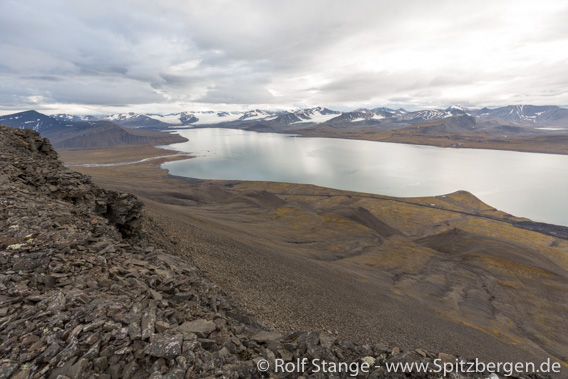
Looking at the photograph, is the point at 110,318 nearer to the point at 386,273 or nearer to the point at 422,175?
the point at 386,273

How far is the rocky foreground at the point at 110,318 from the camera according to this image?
5789 millimetres

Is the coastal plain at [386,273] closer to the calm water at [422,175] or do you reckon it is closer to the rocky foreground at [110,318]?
the rocky foreground at [110,318]

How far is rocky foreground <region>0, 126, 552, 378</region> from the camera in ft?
19.0

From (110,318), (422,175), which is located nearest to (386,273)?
(110,318)

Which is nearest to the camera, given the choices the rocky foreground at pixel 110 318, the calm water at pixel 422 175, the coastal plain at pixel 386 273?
the rocky foreground at pixel 110 318

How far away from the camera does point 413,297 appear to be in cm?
2991

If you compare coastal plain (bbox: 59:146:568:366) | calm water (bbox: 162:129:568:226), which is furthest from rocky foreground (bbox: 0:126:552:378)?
calm water (bbox: 162:129:568:226)

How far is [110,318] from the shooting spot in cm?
675

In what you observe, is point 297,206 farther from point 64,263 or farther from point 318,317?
point 64,263

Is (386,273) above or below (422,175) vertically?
above

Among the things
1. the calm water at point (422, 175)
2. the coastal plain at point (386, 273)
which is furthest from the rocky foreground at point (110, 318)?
the calm water at point (422, 175)

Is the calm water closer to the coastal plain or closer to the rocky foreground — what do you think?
the coastal plain

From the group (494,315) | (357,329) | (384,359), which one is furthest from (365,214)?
(384,359)

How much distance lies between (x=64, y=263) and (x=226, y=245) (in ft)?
66.7
